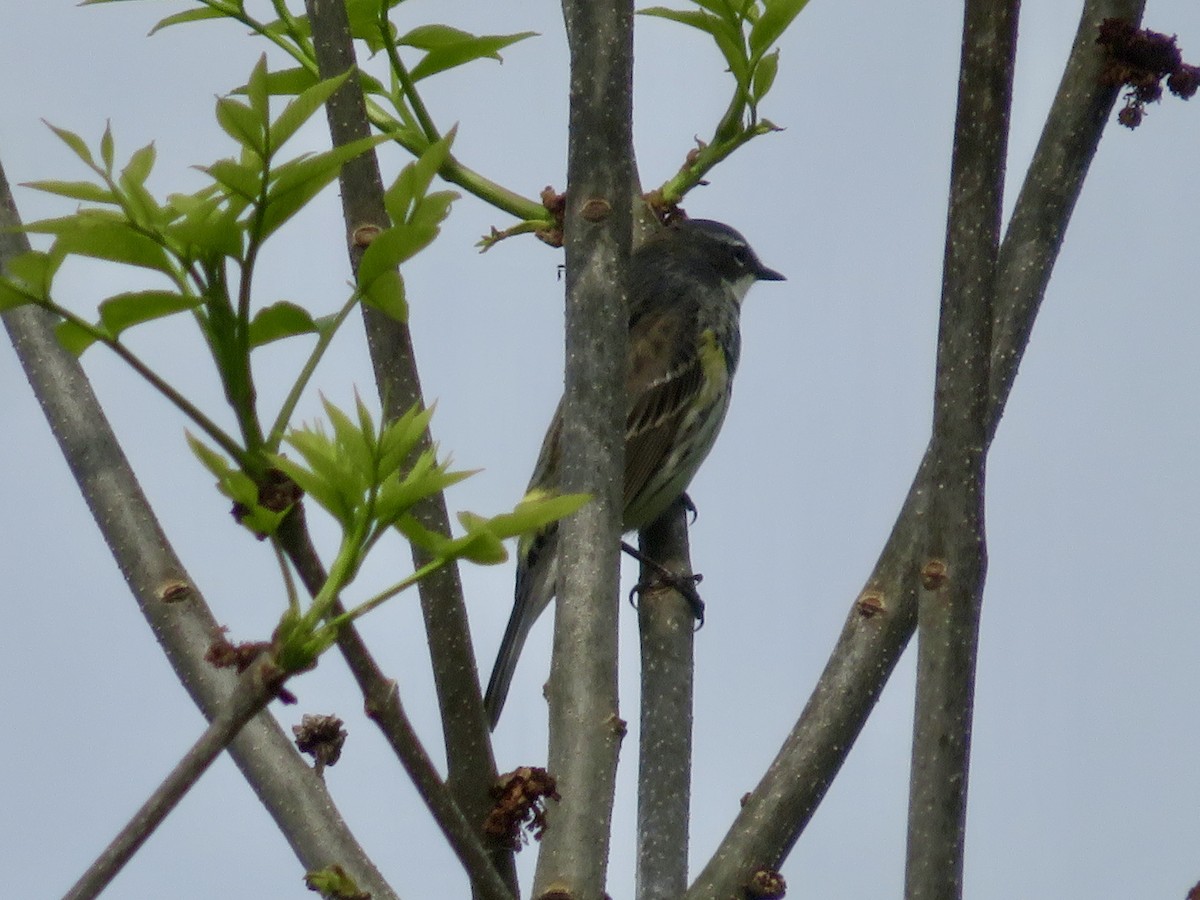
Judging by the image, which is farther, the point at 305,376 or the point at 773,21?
the point at 773,21

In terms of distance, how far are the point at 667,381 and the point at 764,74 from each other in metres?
3.60

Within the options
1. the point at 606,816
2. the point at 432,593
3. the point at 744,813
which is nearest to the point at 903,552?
the point at 744,813

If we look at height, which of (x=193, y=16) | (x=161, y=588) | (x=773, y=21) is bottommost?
(x=161, y=588)

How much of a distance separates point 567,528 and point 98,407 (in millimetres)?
1163

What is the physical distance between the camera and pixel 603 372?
317 cm

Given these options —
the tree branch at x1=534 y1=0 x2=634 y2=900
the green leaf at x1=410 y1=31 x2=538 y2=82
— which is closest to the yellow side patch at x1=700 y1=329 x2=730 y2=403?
the green leaf at x1=410 y1=31 x2=538 y2=82

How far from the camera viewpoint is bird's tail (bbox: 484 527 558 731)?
6.36 meters

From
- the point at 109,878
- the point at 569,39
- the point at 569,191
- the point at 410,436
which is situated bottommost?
the point at 109,878

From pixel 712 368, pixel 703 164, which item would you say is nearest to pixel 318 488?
pixel 703 164

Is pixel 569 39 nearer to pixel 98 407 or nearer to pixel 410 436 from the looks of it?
pixel 98 407

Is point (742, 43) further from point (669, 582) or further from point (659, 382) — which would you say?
point (659, 382)

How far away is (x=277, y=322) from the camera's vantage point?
1.94 metres

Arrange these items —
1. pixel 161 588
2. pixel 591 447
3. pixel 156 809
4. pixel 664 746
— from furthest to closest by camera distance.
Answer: pixel 664 746
pixel 161 588
pixel 591 447
pixel 156 809

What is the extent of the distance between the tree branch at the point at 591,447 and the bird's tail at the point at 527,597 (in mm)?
3226
